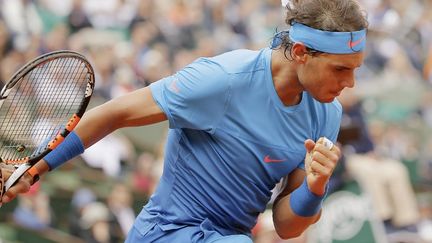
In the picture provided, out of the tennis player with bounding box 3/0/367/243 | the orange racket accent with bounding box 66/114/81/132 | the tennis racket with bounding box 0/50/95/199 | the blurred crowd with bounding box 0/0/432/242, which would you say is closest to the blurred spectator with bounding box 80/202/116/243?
the blurred crowd with bounding box 0/0/432/242

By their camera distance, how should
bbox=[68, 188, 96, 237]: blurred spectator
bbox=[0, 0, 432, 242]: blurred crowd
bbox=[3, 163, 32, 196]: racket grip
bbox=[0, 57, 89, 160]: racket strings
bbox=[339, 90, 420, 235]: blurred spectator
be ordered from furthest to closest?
bbox=[339, 90, 420, 235]: blurred spectator < bbox=[0, 0, 432, 242]: blurred crowd < bbox=[68, 188, 96, 237]: blurred spectator < bbox=[0, 57, 89, 160]: racket strings < bbox=[3, 163, 32, 196]: racket grip

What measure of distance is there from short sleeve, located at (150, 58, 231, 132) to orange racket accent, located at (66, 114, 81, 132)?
13.9 inches

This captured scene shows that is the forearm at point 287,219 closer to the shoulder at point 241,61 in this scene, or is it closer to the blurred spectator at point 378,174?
the shoulder at point 241,61

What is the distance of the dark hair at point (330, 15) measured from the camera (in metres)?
4.20

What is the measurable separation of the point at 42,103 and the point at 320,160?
62.6 inches

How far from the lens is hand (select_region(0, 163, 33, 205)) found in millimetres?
4172

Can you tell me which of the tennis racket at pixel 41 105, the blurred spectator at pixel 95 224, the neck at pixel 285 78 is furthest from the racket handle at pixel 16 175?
the blurred spectator at pixel 95 224

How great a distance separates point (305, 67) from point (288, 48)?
0.48ft

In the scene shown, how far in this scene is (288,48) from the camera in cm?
434

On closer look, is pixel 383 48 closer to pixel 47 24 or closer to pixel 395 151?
pixel 395 151

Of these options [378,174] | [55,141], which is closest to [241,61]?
[55,141]

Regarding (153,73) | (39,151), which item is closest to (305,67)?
(39,151)

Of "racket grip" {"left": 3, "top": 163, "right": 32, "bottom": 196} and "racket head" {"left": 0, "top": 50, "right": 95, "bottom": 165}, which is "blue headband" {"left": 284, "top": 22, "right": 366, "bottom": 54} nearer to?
"racket head" {"left": 0, "top": 50, "right": 95, "bottom": 165}

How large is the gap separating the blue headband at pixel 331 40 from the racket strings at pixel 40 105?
0.99 m
